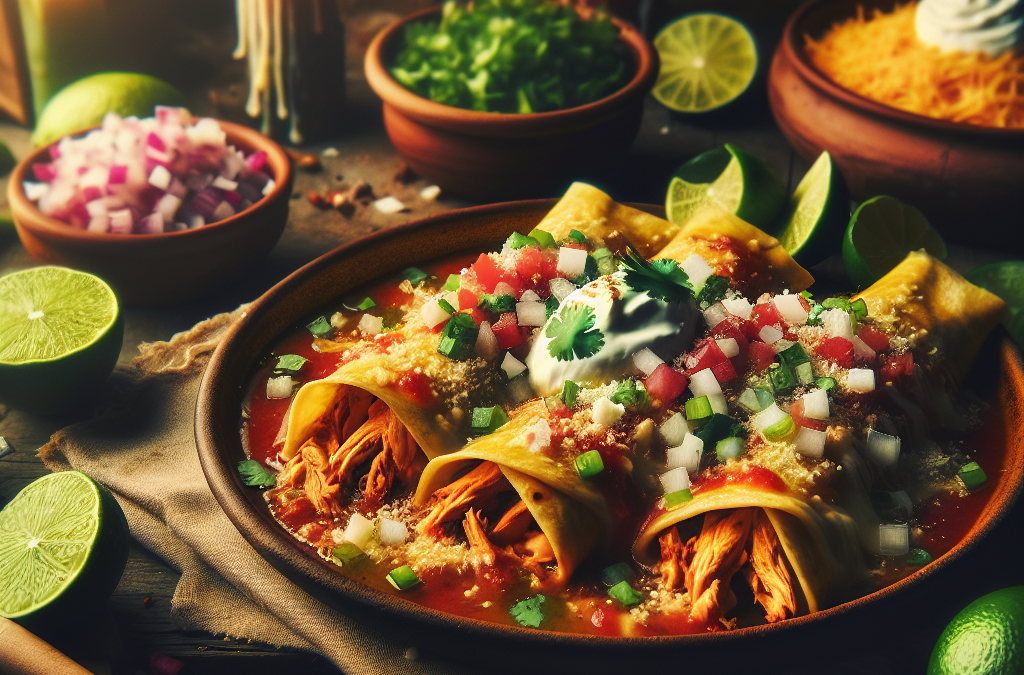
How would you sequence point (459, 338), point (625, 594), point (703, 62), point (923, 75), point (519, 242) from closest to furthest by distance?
point (625, 594)
point (459, 338)
point (519, 242)
point (923, 75)
point (703, 62)

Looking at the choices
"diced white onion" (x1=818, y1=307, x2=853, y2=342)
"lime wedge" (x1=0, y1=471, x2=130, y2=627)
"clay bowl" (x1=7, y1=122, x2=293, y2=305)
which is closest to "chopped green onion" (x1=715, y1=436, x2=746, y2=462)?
"diced white onion" (x1=818, y1=307, x2=853, y2=342)

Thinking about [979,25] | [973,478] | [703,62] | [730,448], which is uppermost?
[979,25]

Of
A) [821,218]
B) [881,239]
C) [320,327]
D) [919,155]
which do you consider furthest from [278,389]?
[919,155]

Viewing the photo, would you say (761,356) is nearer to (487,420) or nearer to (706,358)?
(706,358)

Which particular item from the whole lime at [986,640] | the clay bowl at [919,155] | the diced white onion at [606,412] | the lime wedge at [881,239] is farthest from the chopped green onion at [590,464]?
the clay bowl at [919,155]

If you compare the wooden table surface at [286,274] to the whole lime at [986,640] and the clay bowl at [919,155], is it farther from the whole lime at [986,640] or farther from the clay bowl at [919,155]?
the clay bowl at [919,155]
